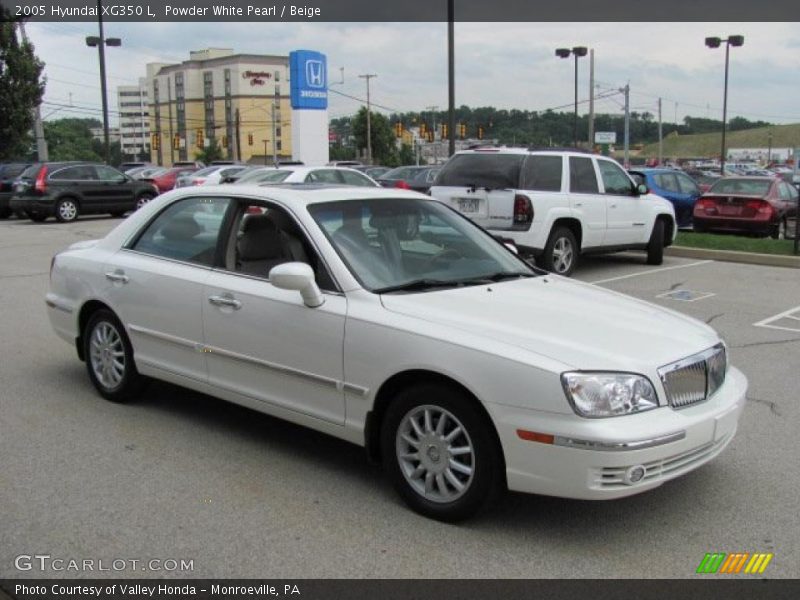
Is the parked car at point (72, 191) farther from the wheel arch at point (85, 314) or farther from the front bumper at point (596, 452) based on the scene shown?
the front bumper at point (596, 452)

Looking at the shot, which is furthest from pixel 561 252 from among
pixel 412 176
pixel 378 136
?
pixel 378 136

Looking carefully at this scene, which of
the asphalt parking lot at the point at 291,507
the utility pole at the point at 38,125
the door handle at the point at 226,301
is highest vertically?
the utility pole at the point at 38,125

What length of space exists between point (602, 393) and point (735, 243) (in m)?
12.3

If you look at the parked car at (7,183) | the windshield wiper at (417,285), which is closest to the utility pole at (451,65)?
the parked car at (7,183)

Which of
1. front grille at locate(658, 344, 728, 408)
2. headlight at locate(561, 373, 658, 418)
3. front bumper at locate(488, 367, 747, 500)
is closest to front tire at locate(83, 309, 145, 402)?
front bumper at locate(488, 367, 747, 500)

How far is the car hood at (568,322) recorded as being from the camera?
3.67 m

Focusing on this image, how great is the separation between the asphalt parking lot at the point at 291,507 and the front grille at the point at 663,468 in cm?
33

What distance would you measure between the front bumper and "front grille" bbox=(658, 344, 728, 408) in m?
0.09

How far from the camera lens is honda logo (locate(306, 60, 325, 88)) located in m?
32.7

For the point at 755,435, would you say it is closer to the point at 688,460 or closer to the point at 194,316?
the point at 688,460

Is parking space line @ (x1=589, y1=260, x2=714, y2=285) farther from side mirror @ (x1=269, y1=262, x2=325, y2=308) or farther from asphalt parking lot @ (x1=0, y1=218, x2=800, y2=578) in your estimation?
side mirror @ (x1=269, y1=262, x2=325, y2=308)
